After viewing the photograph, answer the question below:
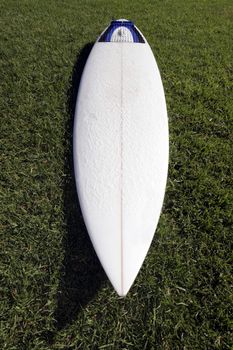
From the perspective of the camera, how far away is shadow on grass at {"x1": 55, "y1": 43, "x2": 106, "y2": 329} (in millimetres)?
2330

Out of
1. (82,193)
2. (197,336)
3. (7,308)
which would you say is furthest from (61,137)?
(197,336)

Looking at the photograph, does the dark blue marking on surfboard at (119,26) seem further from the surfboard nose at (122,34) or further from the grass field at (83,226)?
the grass field at (83,226)

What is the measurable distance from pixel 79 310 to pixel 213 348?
3.18 feet

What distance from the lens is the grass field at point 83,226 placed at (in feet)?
7.36

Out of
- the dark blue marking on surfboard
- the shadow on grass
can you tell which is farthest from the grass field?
the dark blue marking on surfboard

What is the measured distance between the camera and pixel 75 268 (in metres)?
2.50

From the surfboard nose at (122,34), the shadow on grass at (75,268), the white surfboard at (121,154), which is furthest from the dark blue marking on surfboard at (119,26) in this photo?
the shadow on grass at (75,268)

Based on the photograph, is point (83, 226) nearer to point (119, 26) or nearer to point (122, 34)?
point (122, 34)

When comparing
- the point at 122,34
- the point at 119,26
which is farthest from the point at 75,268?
the point at 119,26

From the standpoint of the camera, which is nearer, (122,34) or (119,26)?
(122,34)

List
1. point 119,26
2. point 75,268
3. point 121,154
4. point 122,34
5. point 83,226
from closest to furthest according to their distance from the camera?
1. point 75,268
2. point 83,226
3. point 121,154
4. point 122,34
5. point 119,26

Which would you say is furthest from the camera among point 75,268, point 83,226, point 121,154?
point 121,154

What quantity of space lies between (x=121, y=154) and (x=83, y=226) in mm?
764

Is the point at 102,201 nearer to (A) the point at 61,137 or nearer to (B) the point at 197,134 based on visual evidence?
(A) the point at 61,137
